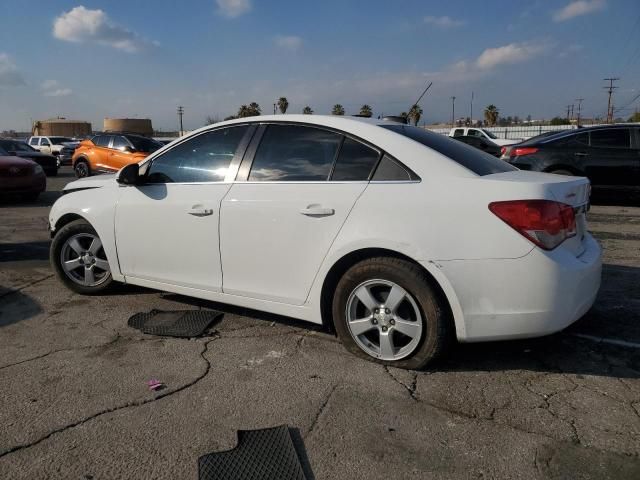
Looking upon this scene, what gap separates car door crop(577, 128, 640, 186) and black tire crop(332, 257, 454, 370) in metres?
7.91

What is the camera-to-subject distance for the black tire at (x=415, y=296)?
299 cm

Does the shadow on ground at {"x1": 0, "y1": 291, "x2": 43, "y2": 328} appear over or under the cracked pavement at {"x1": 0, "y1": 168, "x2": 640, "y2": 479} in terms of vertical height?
over

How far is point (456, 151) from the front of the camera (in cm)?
343

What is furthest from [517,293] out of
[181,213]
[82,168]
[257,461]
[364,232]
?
[82,168]

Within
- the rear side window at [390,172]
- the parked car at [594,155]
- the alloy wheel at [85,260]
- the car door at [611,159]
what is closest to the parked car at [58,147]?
the parked car at [594,155]

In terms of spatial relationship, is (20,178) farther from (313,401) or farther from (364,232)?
(313,401)

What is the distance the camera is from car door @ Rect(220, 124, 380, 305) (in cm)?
331

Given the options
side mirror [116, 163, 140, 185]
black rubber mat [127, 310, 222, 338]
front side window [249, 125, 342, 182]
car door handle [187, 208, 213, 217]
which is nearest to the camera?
front side window [249, 125, 342, 182]

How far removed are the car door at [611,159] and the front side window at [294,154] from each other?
773cm

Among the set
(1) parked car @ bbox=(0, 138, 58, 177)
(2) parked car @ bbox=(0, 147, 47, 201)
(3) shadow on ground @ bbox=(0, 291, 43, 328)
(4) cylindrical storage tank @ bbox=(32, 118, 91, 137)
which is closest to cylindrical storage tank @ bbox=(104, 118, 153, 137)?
(4) cylindrical storage tank @ bbox=(32, 118, 91, 137)

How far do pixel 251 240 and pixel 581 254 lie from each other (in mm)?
2079

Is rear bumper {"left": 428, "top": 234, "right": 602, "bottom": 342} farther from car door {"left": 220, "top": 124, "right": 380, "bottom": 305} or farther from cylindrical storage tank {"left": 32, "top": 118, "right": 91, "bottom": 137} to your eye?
cylindrical storage tank {"left": 32, "top": 118, "right": 91, "bottom": 137}

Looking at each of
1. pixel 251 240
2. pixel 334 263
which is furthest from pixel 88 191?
pixel 334 263

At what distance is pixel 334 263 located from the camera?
3.27 metres
